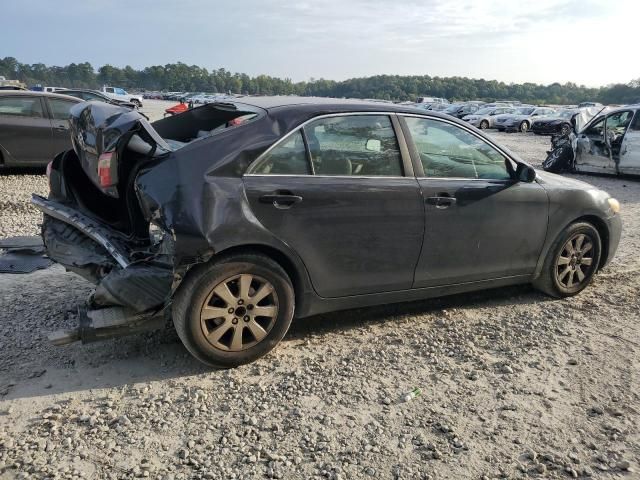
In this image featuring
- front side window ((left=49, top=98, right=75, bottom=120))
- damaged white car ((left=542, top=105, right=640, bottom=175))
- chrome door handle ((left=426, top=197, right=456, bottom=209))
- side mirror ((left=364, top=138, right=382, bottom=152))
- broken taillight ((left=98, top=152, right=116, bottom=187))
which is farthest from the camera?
damaged white car ((left=542, top=105, right=640, bottom=175))

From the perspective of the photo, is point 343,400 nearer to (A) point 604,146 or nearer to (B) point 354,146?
(B) point 354,146

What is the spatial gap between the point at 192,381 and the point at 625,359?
9.81 ft

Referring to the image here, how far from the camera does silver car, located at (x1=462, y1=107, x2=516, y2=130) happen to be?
34312 millimetres

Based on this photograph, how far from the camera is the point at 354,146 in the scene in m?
3.82

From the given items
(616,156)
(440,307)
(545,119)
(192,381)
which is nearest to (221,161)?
(192,381)

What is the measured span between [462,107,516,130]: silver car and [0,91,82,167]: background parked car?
2779cm

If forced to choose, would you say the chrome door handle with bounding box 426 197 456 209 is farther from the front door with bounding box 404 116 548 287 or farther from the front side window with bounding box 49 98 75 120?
the front side window with bounding box 49 98 75 120

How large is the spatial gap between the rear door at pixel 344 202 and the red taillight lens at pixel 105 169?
0.90m

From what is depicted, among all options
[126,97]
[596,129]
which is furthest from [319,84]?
[596,129]

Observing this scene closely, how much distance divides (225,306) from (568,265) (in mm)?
3197

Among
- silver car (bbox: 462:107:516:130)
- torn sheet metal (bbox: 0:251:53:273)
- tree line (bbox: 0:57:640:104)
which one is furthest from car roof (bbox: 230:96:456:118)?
tree line (bbox: 0:57:640:104)

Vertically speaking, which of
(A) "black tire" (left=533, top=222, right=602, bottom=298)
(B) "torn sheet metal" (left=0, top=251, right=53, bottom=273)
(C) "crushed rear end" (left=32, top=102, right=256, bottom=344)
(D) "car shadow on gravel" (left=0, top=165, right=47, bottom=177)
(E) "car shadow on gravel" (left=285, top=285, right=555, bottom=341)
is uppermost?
(C) "crushed rear end" (left=32, top=102, right=256, bottom=344)

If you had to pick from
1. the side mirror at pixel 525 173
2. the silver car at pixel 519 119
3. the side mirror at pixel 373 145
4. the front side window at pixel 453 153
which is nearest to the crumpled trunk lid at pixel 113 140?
the side mirror at pixel 373 145

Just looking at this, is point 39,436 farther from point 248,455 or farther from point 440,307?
point 440,307
